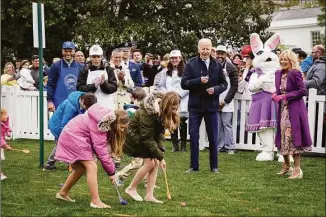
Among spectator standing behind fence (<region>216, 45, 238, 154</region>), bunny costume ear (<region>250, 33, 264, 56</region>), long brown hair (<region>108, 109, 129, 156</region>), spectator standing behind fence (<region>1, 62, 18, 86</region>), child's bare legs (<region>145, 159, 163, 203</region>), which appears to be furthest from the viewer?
spectator standing behind fence (<region>1, 62, 18, 86</region>)

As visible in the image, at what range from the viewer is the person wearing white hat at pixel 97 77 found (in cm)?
1110

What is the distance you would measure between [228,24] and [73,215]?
3206 centimetres

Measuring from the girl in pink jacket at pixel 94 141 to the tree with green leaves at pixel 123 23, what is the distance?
23.2m

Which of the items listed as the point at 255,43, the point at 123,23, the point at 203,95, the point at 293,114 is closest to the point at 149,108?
the point at 203,95

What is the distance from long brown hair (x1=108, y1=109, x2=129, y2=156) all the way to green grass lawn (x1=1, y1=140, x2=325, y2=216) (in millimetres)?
654

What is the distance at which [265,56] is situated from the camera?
42.6 ft

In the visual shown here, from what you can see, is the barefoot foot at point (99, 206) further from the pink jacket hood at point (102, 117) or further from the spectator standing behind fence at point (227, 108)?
the spectator standing behind fence at point (227, 108)

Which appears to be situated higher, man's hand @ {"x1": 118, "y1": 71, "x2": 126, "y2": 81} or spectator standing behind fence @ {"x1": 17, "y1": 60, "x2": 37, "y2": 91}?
man's hand @ {"x1": 118, "y1": 71, "x2": 126, "y2": 81}

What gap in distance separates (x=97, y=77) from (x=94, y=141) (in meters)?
3.35

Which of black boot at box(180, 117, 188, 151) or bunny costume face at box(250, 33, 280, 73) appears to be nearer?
bunny costume face at box(250, 33, 280, 73)

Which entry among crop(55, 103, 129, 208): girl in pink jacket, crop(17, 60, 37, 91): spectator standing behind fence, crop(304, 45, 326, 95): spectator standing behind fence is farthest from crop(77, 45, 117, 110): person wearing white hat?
crop(17, 60, 37, 91): spectator standing behind fence

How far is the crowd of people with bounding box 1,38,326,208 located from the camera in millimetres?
8023

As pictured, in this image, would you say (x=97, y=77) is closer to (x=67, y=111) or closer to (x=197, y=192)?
(x=67, y=111)

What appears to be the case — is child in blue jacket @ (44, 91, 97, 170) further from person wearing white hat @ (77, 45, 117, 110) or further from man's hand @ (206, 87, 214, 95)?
man's hand @ (206, 87, 214, 95)
